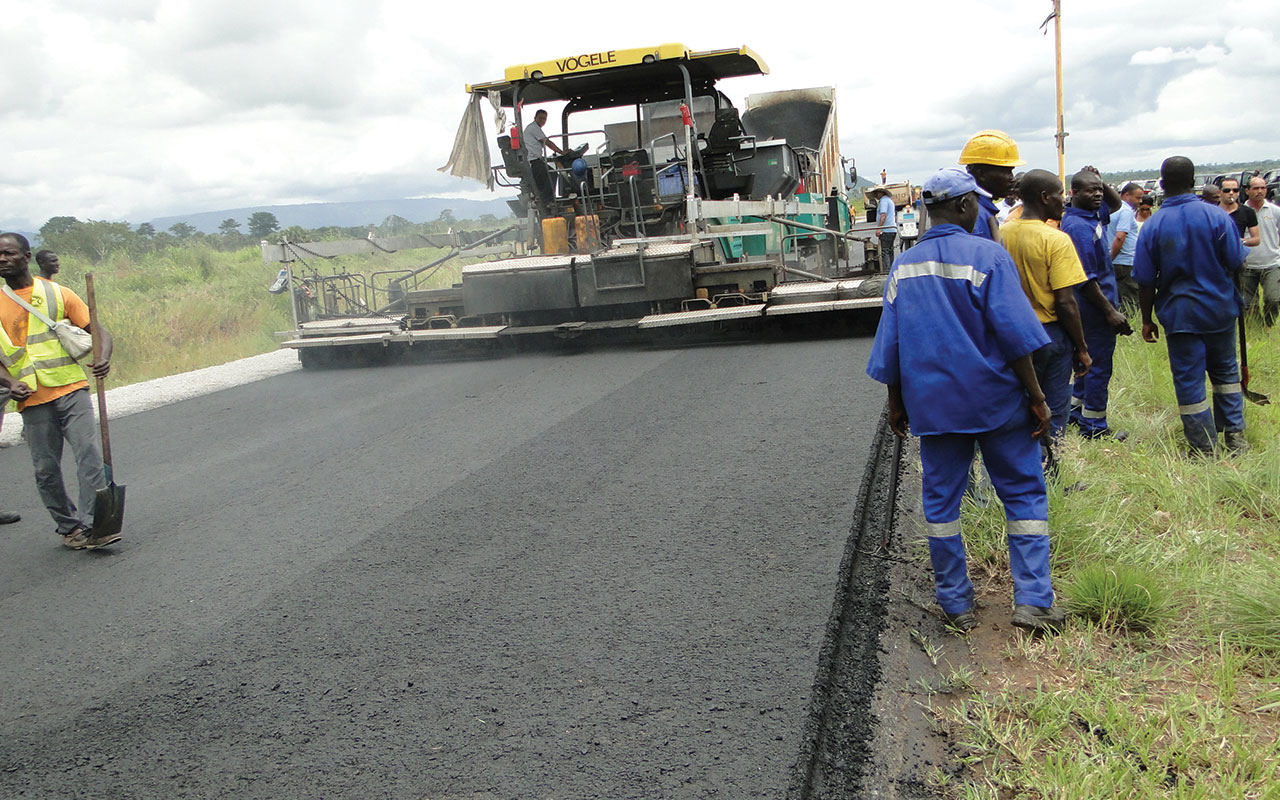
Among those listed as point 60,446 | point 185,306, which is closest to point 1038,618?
point 60,446

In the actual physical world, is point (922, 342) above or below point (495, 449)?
above

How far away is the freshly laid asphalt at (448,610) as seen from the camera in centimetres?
253

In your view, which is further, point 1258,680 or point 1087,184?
point 1087,184

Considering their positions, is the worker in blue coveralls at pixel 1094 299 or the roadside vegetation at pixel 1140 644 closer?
the roadside vegetation at pixel 1140 644

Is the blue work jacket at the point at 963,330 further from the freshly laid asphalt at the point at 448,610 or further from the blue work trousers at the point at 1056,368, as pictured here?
the blue work trousers at the point at 1056,368

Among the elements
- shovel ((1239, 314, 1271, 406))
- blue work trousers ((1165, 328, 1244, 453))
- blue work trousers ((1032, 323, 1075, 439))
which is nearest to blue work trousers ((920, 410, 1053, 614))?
blue work trousers ((1032, 323, 1075, 439))

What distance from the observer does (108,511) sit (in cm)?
459

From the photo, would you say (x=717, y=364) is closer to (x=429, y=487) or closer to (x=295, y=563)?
(x=429, y=487)

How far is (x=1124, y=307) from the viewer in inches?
351

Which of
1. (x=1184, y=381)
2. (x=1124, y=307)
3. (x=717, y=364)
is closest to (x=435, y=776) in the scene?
(x=1184, y=381)

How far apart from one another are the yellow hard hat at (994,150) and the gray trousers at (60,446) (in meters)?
4.27

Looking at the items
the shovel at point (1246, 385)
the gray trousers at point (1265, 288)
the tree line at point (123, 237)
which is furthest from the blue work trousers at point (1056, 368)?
the tree line at point (123, 237)

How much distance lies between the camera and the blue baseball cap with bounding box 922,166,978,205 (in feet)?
10.0

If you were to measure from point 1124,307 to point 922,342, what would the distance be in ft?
22.7
